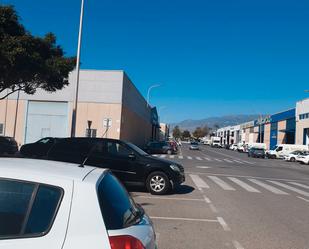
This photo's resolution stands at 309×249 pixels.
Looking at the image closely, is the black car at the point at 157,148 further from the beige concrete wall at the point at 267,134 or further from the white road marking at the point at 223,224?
the beige concrete wall at the point at 267,134

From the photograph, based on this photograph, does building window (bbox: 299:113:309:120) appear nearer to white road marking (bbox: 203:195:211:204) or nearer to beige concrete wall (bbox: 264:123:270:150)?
beige concrete wall (bbox: 264:123:270:150)

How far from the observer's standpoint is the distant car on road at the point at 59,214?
9.77 ft

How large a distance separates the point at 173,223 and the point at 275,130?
86.8 meters

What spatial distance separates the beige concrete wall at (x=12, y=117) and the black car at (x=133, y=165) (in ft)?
118

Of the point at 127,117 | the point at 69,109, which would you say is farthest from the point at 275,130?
the point at 69,109

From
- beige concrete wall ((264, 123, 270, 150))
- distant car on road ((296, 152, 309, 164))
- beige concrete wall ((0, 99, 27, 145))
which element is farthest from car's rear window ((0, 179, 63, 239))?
beige concrete wall ((264, 123, 270, 150))

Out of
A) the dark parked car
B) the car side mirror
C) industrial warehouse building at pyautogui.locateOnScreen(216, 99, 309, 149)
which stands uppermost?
industrial warehouse building at pyautogui.locateOnScreen(216, 99, 309, 149)

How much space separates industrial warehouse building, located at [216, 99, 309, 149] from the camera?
2810 inches

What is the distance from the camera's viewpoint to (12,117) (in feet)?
160

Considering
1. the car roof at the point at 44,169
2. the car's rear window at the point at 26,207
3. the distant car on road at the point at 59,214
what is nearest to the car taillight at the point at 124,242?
the distant car on road at the point at 59,214

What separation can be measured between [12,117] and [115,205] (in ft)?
157

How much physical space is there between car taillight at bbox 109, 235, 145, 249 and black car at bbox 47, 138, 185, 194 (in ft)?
33.6

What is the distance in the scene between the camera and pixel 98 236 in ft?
9.91

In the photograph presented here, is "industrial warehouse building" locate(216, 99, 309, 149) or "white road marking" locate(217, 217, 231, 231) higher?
"industrial warehouse building" locate(216, 99, 309, 149)
